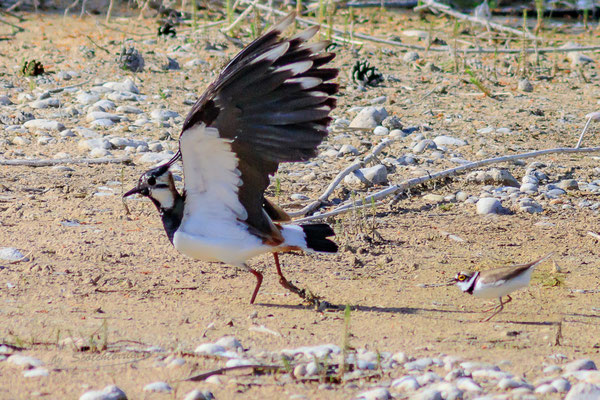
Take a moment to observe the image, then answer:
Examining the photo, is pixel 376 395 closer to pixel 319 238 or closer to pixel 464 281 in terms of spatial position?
pixel 464 281

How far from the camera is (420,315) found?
4.32m

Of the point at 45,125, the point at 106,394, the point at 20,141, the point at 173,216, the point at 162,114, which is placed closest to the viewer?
the point at 106,394

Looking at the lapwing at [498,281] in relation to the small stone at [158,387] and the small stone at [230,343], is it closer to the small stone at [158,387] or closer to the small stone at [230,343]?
the small stone at [230,343]

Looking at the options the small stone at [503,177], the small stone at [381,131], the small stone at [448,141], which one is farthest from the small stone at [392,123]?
the small stone at [503,177]

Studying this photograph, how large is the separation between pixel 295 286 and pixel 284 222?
0.43 metres

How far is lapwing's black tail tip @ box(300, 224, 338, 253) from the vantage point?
4555 mm

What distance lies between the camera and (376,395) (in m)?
3.31

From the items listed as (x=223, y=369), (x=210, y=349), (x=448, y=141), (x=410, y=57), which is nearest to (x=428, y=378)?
(x=223, y=369)

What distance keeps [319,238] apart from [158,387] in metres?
1.47

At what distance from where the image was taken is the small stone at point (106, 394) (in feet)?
10.5

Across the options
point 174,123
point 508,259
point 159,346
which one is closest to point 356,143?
point 174,123

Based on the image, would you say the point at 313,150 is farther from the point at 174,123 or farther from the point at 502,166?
the point at 174,123

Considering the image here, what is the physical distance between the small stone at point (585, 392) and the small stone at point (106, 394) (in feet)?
5.48

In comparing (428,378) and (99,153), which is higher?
(428,378)
